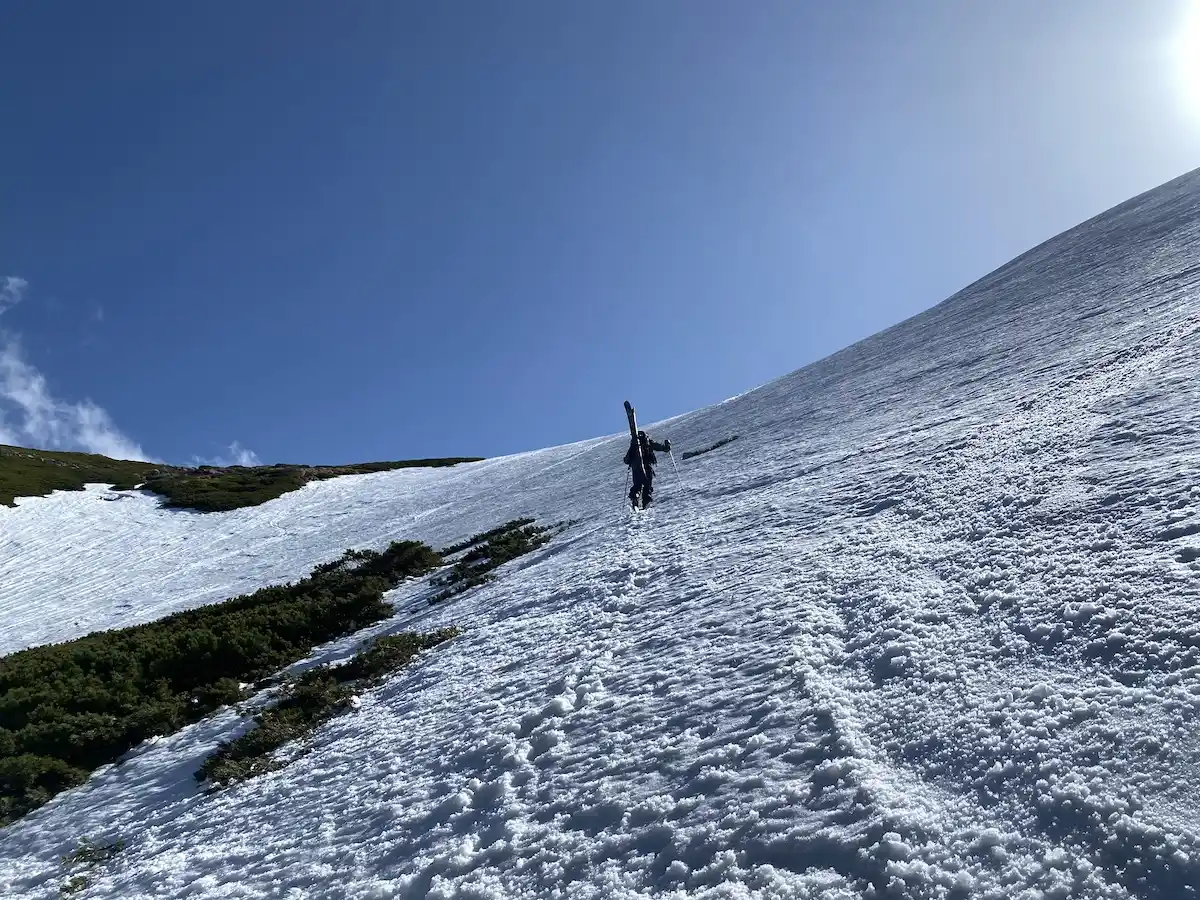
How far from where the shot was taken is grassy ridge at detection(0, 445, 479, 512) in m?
47.9

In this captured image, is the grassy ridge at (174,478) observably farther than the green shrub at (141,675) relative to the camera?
Yes

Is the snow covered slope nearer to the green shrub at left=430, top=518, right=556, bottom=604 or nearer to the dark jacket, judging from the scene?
the green shrub at left=430, top=518, right=556, bottom=604

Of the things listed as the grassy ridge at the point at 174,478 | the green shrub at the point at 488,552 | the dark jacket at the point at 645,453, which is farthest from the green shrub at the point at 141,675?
the grassy ridge at the point at 174,478

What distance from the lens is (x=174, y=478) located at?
187ft

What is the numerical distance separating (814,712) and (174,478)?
2439 inches

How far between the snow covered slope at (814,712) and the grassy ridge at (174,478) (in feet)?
127

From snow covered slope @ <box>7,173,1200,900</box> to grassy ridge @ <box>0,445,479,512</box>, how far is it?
38.7m

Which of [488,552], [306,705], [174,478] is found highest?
[174,478]

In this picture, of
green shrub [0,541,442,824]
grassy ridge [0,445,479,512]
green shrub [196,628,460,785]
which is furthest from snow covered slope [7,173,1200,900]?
grassy ridge [0,445,479,512]

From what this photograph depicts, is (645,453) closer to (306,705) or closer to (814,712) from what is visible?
(306,705)

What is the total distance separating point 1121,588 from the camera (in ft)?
21.1

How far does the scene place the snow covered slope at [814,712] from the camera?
15.0 feet

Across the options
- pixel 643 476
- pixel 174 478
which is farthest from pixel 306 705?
pixel 174 478

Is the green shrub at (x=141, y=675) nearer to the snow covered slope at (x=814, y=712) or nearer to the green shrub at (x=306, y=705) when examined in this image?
the snow covered slope at (x=814, y=712)
